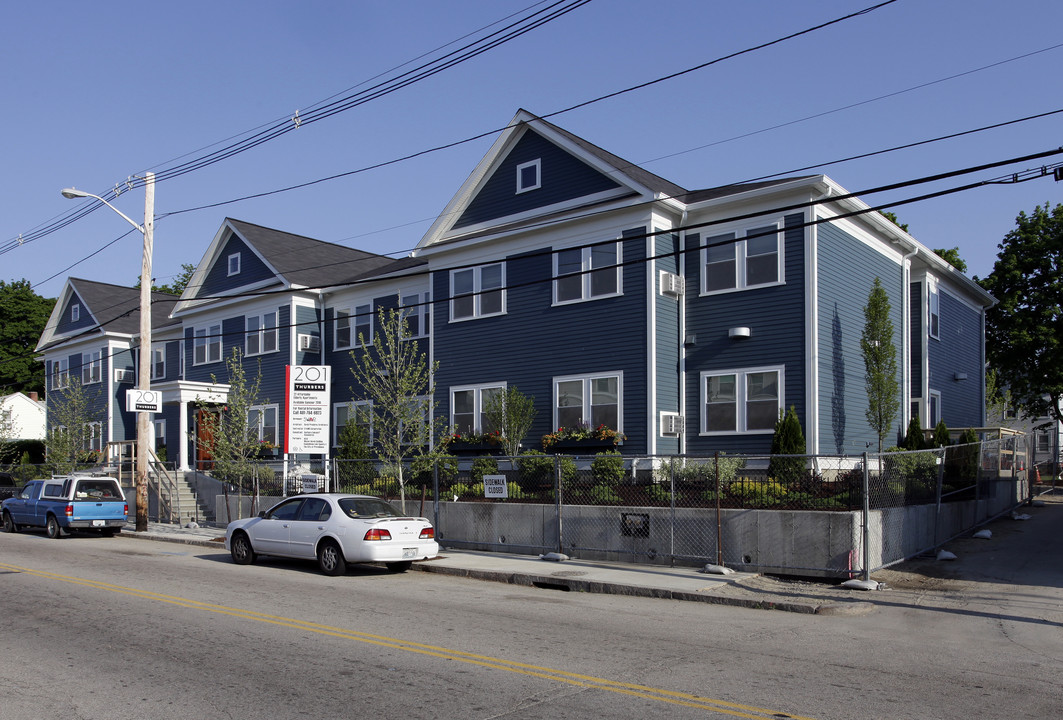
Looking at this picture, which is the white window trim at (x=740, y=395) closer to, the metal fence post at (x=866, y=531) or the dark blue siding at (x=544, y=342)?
the dark blue siding at (x=544, y=342)

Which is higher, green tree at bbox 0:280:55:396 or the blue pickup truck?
green tree at bbox 0:280:55:396

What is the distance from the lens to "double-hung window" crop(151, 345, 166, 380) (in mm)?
40719

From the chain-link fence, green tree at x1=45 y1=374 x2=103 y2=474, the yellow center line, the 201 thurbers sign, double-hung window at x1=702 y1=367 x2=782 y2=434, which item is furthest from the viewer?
green tree at x1=45 y1=374 x2=103 y2=474

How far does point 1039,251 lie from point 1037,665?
35354mm

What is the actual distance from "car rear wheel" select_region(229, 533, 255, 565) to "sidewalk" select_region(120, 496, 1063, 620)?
3.36 meters

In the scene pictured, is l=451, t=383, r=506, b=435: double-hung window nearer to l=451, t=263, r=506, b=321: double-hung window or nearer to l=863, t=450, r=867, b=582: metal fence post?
l=451, t=263, r=506, b=321: double-hung window

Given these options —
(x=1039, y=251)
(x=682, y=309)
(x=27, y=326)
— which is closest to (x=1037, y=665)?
(x=682, y=309)

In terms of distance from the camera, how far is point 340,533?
15.8m

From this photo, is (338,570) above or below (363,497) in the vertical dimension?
below

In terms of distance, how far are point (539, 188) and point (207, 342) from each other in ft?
59.9

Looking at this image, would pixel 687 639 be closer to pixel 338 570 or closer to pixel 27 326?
pixel 338 570

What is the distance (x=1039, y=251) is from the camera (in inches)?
1524

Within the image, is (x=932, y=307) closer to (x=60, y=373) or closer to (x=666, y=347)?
(x=666, y=347)

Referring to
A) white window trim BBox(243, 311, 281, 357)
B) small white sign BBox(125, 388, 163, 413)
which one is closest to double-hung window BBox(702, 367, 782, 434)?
small white sign BBox(125, 388, 163, 413)
